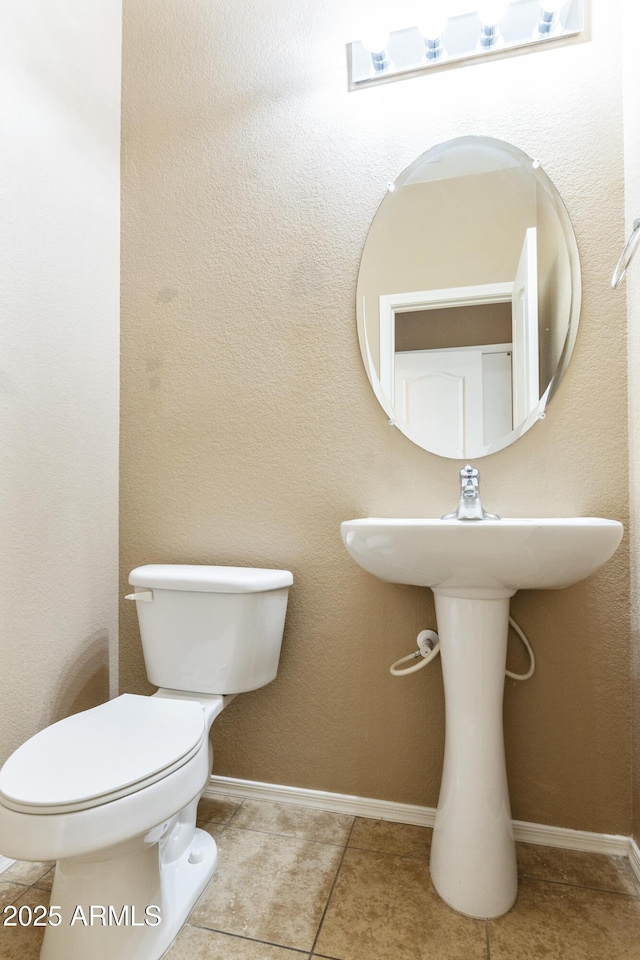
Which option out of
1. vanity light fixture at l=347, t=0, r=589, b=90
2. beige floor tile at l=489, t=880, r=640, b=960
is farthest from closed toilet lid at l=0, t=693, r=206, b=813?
vanity light fixture at l=347, t=0, r=589, b=90

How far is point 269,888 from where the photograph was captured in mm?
1205

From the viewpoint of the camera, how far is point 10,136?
52.4 inches

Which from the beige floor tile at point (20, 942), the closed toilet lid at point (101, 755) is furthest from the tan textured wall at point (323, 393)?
the beige floor tile at point (20, 942)

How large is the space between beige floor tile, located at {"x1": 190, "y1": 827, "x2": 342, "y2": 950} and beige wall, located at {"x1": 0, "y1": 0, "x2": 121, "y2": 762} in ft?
1.95

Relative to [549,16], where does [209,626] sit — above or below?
below

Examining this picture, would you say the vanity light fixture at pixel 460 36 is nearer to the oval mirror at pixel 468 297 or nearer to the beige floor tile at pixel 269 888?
the oval mirror at pixel 468 297

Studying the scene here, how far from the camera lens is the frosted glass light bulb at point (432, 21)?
142 cm

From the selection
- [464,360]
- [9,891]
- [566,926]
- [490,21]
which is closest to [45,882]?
[9,891]

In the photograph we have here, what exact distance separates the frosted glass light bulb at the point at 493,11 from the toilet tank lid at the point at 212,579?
1.54 m

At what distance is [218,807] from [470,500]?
1122 mm

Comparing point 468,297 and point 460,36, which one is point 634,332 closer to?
point 468,297

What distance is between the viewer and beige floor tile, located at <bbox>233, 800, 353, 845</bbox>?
1401 mm

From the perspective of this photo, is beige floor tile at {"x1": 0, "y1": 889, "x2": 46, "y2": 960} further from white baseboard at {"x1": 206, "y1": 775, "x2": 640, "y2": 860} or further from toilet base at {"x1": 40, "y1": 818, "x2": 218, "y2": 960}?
white baseboard at {"x1": 206, "y1": 775, "x2": 640, "y2": 860}

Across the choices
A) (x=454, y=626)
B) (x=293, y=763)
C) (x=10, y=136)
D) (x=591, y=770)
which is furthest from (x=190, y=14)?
(x=591, y=770)
